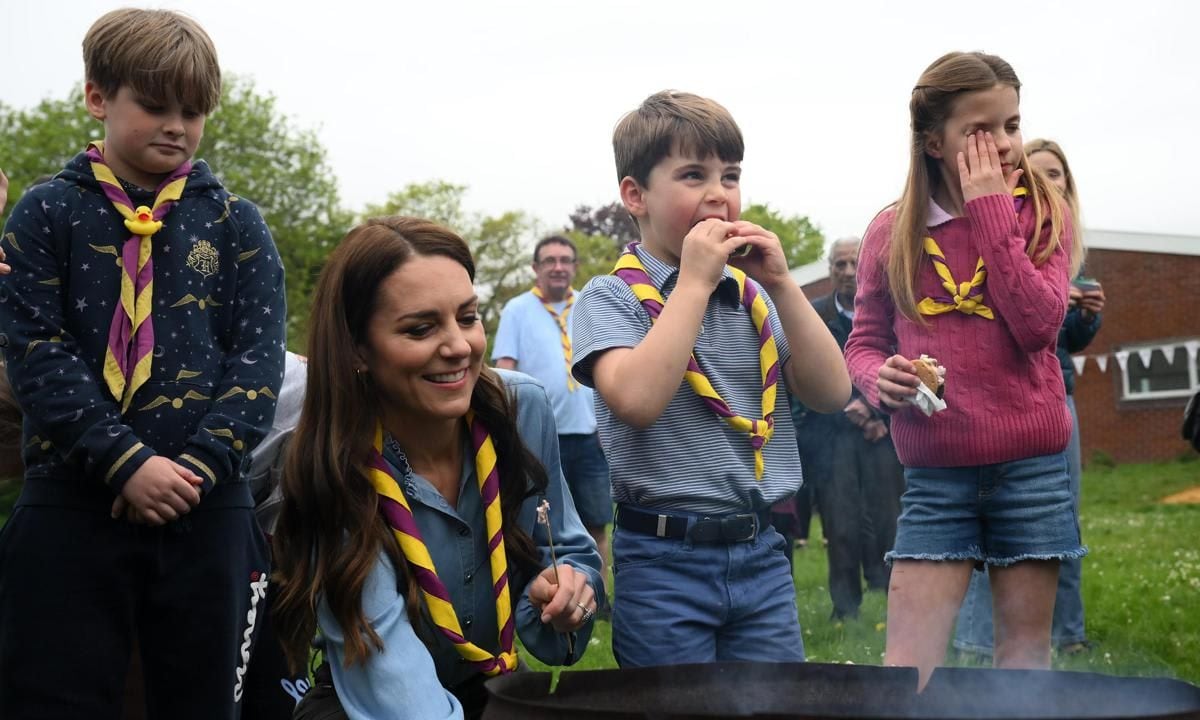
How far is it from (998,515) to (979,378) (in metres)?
0.35

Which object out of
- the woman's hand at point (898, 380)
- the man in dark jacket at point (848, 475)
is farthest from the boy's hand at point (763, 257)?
the man in dark jacket at point (848, 475)

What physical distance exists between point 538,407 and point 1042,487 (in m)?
1.30

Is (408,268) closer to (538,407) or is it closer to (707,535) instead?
(538,407)

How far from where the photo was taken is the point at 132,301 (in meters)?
3.04

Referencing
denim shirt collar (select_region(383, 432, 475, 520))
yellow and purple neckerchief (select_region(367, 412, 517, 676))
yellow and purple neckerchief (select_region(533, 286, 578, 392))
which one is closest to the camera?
yellow and purple neckerchief (select_region(367, 412, 517, 676))

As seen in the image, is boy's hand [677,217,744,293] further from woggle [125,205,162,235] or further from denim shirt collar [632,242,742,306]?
woggle [125,205,162,235]

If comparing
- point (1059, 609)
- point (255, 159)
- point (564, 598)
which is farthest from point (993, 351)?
point (255, 159)

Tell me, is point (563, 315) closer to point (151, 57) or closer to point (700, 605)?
point (151, 57)

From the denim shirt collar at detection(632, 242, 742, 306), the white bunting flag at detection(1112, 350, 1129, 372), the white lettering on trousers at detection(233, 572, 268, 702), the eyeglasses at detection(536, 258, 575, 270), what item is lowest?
the white bunting flag at detection(1112, 350, 1129, 372)

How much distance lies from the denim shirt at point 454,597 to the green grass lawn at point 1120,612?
1.34 meters

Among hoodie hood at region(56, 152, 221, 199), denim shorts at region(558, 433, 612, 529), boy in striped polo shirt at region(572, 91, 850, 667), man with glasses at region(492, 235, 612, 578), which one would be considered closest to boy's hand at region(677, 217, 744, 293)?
boy in striped polo shirt at region(572, 91, 850, 667)

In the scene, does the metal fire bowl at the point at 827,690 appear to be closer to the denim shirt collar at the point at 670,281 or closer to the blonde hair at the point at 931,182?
the denim shirt collar at the point at 670,281

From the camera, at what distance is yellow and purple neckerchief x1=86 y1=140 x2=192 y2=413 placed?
9.86ft

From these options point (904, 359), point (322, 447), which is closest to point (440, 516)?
point (322, 447)
